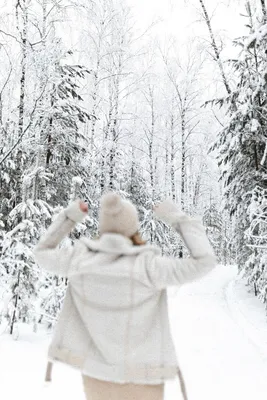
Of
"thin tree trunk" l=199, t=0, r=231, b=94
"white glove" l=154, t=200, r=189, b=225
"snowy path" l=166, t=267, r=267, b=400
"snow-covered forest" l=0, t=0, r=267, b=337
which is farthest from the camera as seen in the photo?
"thin tree trunk" l=199, t=0, r=231, b=94

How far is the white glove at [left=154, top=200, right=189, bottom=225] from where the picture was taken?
203 cm

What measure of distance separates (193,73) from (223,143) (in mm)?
12259

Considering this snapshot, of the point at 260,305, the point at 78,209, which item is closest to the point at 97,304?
the point at 78,209

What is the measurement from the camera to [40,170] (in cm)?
1017

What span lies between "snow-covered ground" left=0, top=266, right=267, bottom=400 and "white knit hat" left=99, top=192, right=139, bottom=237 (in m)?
1.89

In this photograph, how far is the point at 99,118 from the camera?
1791cm

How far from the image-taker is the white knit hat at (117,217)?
2.05 m

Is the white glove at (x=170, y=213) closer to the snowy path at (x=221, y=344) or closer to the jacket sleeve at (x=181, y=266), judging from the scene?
the jacket sleeve at (x=181, y=266)

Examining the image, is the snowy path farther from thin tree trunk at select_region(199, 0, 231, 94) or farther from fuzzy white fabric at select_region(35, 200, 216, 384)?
thin tree trunk at select_region(199, 0, 231, 94)

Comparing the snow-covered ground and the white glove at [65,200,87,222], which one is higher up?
the white glove at [65,200,87,222]

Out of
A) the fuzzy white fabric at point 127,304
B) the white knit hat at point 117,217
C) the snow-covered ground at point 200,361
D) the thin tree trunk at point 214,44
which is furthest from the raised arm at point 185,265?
the thin tree trunk at point 214,44

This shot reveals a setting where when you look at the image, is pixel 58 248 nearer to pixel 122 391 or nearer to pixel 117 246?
pixel 117 246

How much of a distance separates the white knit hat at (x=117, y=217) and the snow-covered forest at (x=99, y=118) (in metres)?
3.41

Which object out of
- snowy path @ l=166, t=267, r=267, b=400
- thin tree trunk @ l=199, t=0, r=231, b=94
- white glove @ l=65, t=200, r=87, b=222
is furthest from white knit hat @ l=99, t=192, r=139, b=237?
thin tree trunk @ l=199, t=0, r=231, b=94
